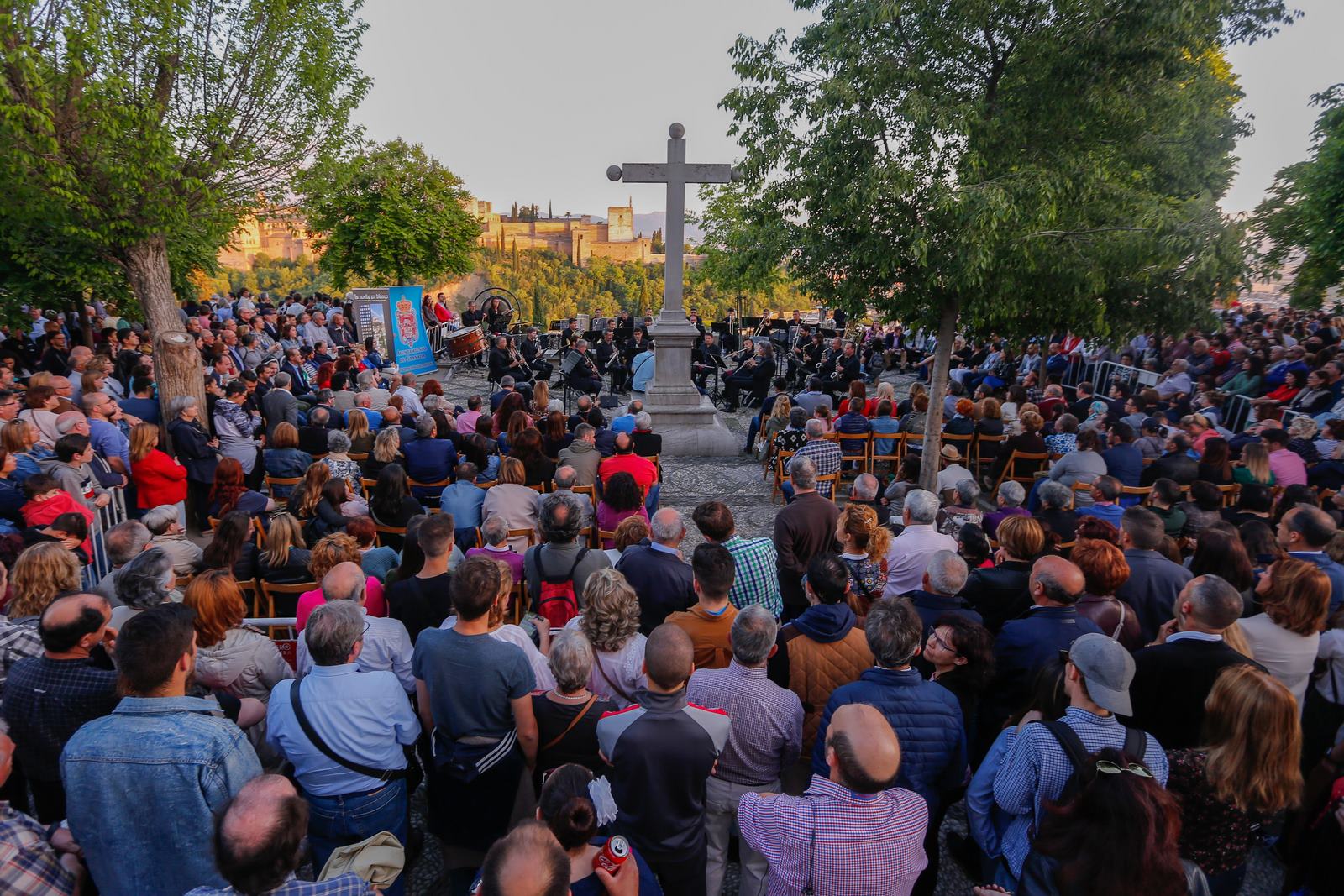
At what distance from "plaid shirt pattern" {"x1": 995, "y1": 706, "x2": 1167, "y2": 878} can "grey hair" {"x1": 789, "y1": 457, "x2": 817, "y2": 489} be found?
258cm

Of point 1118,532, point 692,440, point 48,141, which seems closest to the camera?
point 1118,532

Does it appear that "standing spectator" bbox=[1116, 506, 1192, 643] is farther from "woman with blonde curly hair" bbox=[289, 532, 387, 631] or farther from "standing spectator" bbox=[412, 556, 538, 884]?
"woman with blonde curly hair" bbox=[289, 532, 387, 631]

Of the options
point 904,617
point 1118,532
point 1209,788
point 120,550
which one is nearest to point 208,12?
point 120,550

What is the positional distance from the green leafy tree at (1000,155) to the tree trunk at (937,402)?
229mm

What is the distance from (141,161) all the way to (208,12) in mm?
1657

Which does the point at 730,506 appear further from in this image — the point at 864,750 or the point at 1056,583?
the point at 864,750

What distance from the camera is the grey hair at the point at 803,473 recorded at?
502cm

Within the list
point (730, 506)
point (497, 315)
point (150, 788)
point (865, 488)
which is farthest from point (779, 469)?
point (497, 315)

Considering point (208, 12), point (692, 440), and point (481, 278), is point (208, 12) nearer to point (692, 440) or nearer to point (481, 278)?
point (692, 440)

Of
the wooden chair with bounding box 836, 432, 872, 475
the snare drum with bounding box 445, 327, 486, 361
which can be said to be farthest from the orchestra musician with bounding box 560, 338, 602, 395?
the wooden chair with bounding box 836, 432, 872, 475

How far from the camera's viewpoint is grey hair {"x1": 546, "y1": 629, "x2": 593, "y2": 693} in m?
2.73

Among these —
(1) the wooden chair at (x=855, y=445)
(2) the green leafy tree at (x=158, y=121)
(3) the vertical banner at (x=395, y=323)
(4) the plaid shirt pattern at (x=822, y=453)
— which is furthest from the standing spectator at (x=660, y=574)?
(3) the vertical banner at (x=395, y=323)

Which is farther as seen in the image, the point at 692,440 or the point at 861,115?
the point at 692,440

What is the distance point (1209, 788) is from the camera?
2457 mm
